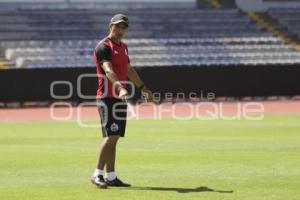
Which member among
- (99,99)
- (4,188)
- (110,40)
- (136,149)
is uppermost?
(110,40)

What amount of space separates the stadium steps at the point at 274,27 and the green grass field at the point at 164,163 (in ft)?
91.0

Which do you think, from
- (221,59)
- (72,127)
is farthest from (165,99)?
(72,127)

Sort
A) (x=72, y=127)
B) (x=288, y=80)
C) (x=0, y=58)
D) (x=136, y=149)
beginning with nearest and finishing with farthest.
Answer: (x=136, y=149) → (x=72, y=127) → (x=288, y=80) → (x=0, y=58)

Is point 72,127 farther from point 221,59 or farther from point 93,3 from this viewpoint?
point 93,3

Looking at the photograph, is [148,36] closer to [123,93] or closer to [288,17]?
[288,17]

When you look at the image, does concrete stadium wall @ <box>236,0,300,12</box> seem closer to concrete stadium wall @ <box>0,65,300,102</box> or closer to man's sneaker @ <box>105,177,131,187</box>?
concrete stadium wall @ <box>0,65,300,102</box>

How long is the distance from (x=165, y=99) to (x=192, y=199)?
27.4m

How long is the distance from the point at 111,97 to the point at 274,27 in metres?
41.2

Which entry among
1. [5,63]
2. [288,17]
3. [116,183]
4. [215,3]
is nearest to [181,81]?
[5,63]

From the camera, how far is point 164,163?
13.4 m

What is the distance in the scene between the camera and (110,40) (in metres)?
10.8

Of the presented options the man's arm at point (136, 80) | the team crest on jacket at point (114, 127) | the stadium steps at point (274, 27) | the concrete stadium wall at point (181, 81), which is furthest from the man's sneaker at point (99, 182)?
the stadium steps at point (274, 27)

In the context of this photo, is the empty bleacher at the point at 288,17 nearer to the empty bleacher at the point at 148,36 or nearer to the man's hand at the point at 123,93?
the empty bleacher at the point at 148,36

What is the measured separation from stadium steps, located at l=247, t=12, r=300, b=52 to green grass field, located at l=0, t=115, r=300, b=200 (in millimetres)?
27722
